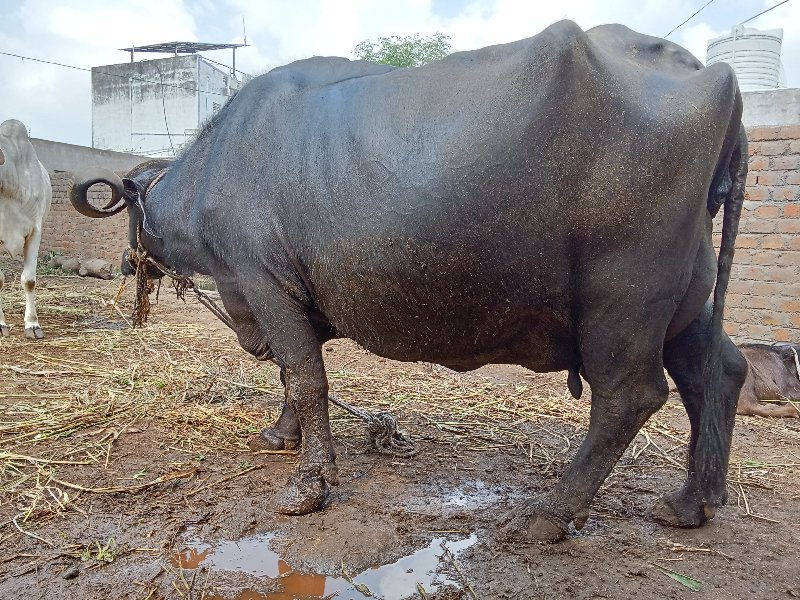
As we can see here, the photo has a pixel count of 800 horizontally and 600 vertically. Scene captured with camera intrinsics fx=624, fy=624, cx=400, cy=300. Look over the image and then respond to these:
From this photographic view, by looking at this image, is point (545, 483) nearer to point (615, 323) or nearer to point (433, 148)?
point (615, 323)

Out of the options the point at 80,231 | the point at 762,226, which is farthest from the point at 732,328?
the point at 80,231

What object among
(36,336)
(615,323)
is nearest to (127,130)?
(36,336)

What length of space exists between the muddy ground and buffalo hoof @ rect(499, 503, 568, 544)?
44 millimetres

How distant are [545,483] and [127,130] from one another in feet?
77.3

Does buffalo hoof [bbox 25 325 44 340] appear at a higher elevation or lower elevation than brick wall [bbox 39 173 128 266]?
lower

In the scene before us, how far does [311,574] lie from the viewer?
7.45 ft

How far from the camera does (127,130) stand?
2284 centimetres

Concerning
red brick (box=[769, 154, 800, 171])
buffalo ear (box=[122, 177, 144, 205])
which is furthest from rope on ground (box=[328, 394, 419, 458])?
red brick (box=[769, 154, 800, 171])

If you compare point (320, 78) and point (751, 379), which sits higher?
point (320, 78)

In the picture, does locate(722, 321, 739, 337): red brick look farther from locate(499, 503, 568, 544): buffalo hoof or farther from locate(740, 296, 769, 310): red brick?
locate(499, 503, 568, 544): buffalo hoof

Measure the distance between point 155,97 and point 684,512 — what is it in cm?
2338

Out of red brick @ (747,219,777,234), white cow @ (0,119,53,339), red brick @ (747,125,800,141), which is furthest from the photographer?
white cow @ (0,119,53,339)

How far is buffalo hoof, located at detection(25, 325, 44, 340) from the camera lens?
6.03 meters

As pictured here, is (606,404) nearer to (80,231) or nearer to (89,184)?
(89,184)
